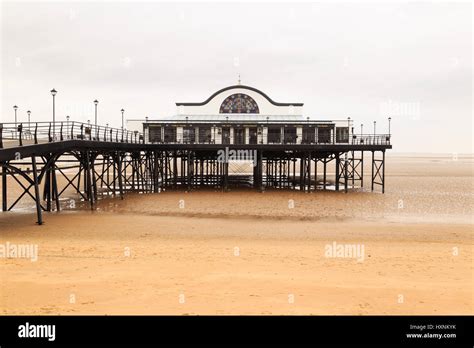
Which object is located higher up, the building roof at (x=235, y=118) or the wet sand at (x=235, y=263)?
the building roof at (x=235, y=118)

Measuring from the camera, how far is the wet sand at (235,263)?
8.00 meters

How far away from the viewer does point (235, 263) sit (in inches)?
435

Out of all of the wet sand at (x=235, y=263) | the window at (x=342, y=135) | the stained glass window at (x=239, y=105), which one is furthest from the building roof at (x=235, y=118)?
the wet sand at (x=235, y=263)

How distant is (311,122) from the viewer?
1400 inches

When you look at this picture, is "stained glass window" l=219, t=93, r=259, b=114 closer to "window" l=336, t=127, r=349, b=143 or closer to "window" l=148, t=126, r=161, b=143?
"window" l=148, t=126, r=161, b=143

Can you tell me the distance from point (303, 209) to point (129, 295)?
15.4 metres

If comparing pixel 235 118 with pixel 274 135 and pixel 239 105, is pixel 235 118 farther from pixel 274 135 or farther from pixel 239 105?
pixel 274 135

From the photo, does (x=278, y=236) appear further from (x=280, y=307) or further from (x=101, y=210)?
(x=101, y=210)

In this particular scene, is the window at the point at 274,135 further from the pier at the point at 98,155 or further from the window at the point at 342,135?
the window at the point at 342,135

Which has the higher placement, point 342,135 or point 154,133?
point 154,133

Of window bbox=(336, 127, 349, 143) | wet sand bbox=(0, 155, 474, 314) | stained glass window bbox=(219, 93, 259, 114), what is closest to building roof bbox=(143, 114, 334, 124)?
stained glass window bbox=(219, 93, 259, 114)

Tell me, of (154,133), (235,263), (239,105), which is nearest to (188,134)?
(154,133)

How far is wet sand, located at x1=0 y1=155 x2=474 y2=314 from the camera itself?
7996 millimetres
